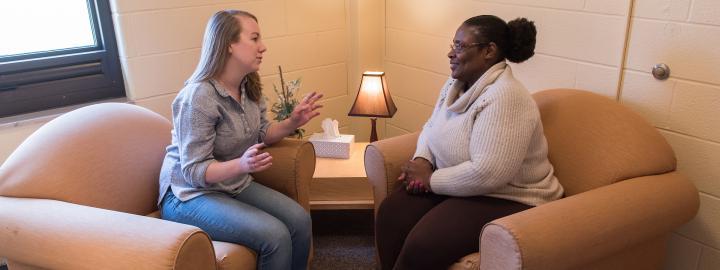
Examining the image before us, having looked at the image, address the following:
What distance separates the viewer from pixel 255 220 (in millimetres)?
1792

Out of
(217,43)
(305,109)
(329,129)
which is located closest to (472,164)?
(305,109)

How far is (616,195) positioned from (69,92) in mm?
2200

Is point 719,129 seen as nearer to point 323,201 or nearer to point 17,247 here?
point 323,201

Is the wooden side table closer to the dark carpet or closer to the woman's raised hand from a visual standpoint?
the dark carpet

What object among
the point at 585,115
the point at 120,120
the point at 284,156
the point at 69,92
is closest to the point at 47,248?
the point at 120,120

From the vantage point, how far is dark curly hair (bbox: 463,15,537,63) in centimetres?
183

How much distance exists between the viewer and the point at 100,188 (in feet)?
6.12

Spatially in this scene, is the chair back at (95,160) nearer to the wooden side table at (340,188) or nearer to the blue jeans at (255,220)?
the blue jeans at (255,220)

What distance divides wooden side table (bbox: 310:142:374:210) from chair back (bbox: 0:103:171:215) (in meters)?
0.68

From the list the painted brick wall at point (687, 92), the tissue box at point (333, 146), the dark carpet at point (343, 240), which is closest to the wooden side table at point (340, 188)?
the tissue box at point (333, 146)

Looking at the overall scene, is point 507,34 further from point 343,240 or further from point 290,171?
point 343,240

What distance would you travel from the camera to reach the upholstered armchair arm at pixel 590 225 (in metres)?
1.44

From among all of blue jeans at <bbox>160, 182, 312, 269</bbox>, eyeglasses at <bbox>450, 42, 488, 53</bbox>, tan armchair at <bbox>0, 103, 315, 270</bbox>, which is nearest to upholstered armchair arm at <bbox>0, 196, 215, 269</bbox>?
tan armchair at <bbox>0, 103, 315, 270</bbox>

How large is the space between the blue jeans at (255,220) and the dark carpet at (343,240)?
46 centimetres
